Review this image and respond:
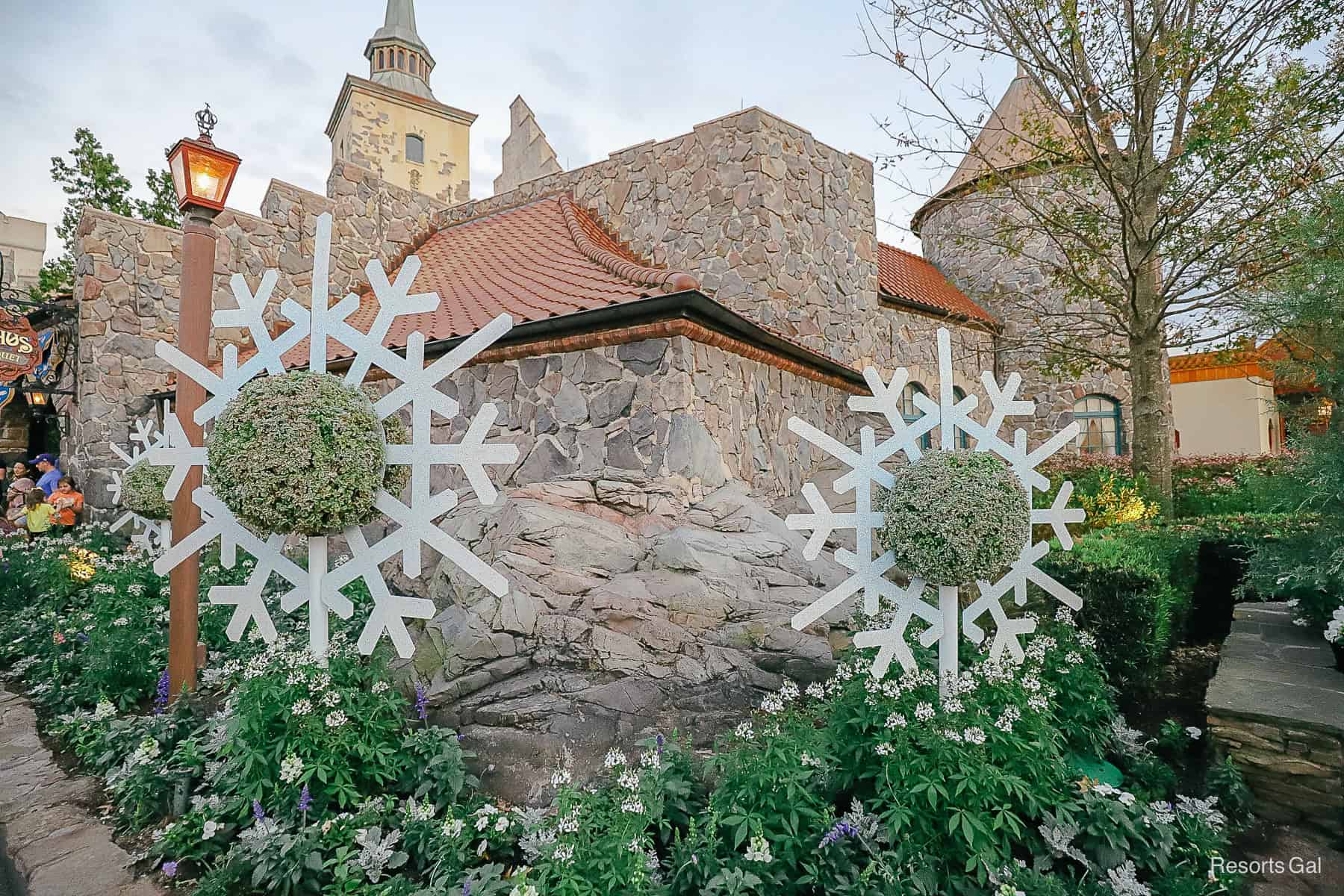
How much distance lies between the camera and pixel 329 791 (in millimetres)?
2799

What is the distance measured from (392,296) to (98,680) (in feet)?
12.2

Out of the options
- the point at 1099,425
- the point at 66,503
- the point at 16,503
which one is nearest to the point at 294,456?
the point at 66,503

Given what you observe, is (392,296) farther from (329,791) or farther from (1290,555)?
(1290,555)

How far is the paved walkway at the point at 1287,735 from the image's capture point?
2.98m

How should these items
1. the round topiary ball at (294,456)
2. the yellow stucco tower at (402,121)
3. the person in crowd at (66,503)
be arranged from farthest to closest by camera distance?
the yellow stucco tower at (402,121) → the person in crowd at (66,503) → the round topiary ball at (294,456)

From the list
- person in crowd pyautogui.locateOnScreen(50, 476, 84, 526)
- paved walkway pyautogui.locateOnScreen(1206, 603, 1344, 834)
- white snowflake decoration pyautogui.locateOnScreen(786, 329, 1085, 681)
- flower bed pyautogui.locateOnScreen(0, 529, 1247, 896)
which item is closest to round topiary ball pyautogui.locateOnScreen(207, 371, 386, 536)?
flower bed pyautogui.locateOnScreen(0, 529, 1247, 896)

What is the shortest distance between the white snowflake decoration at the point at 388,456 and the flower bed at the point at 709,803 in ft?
1.05

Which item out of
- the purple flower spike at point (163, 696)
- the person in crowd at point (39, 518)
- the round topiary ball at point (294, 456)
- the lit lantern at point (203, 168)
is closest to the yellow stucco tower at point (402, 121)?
the person in crowd at point (39, 518)

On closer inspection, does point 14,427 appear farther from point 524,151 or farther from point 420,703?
point 420,703

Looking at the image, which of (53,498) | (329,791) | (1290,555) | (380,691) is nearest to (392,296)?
(380,691)

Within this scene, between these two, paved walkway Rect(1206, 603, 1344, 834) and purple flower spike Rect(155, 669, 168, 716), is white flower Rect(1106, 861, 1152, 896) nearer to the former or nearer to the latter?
paved walkway Rect(1206, 603, 1344, 834)

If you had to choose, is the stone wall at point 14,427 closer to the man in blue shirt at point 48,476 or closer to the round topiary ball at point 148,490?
the man in blue shirt at point 48,476

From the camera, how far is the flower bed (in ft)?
8.00

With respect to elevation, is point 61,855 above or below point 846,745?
below
